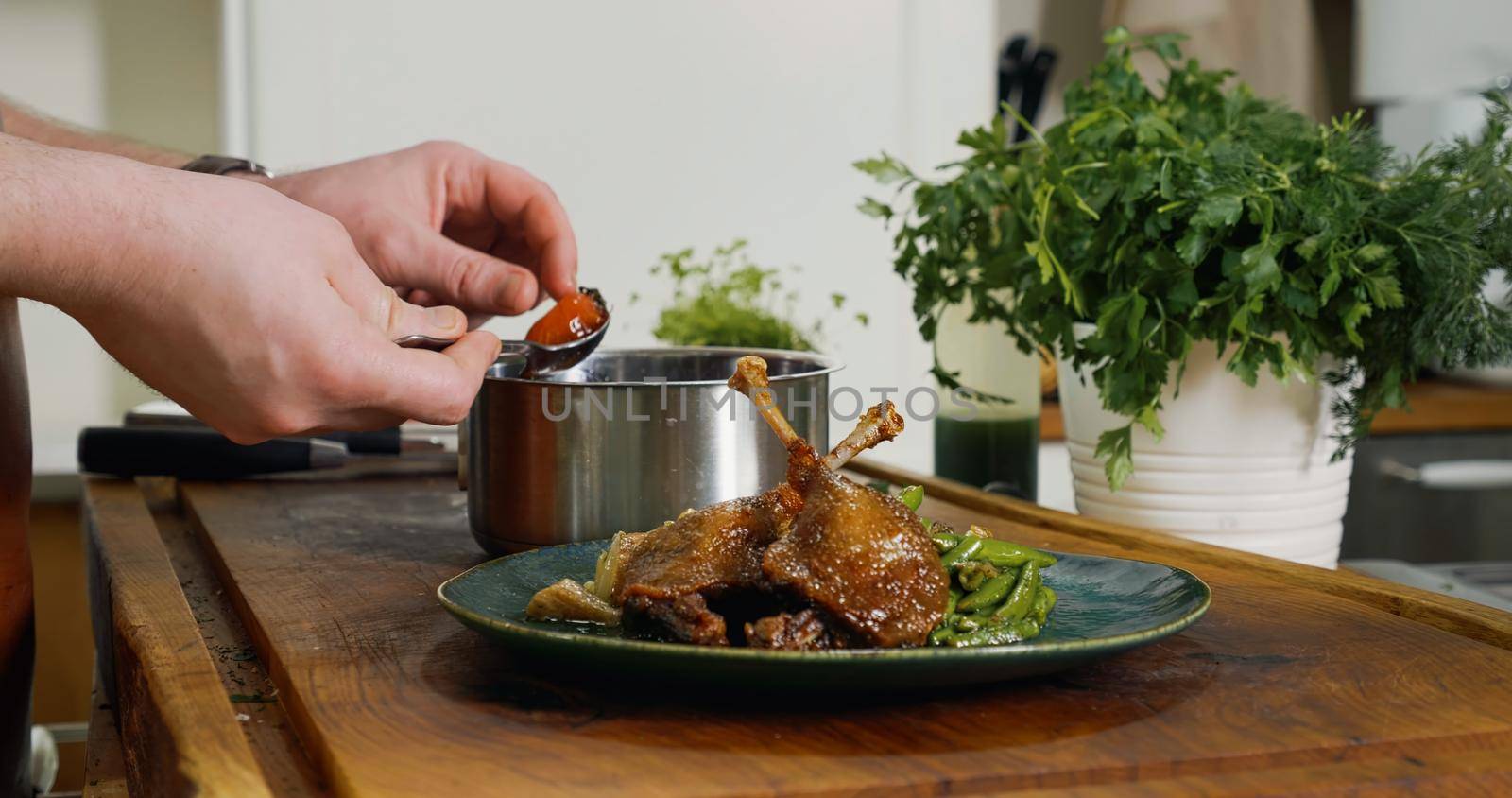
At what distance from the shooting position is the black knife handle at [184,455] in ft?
4.31

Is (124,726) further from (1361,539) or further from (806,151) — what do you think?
(1361,539)

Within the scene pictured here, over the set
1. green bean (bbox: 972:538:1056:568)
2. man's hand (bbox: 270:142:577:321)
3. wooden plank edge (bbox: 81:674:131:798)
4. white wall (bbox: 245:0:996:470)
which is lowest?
wooden plank edge (bbox: 81:674:131:798)

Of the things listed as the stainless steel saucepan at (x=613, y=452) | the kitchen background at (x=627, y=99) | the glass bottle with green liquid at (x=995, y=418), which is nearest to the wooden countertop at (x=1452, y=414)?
the kitchen background at (x=627, y=99)

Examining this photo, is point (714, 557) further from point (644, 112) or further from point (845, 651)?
point (644, 112)

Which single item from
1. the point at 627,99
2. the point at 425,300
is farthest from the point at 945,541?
the point at 627,99

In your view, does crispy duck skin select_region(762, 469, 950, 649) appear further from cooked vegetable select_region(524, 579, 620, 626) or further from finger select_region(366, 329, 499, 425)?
finger select_region(366, 329, 499, 425)

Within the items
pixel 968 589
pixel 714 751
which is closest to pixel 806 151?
pixel 968 589

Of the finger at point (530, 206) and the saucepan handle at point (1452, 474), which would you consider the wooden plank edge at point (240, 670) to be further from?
the saucepan handle at point (1452, 474)

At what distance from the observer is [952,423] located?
1469 mm

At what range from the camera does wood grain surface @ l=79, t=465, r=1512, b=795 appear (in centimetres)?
53

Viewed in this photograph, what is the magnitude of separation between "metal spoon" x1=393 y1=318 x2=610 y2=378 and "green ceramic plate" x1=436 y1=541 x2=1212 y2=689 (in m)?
0.29

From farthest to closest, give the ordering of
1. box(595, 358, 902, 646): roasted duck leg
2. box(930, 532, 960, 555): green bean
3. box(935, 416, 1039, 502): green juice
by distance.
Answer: box(935, 416, 1039, 502): green juice < box(930, 532, 960, 555): green bean < box(595, 358, 902, 646): roasted duck leg

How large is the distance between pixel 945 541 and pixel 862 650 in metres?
0.17

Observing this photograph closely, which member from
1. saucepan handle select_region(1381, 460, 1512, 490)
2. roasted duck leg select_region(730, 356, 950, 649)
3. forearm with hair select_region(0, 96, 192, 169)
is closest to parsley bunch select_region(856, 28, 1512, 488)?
roasted duck leg select_region(730, 356, 950, 649)
